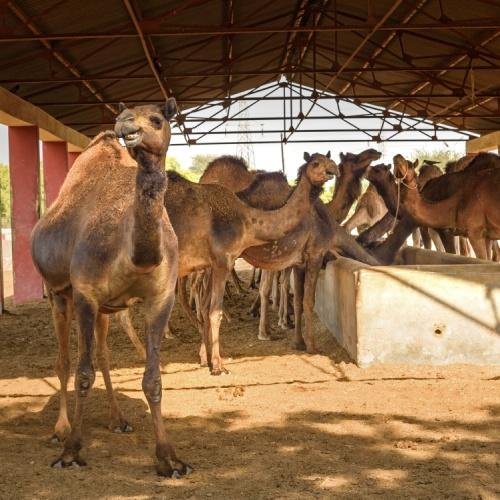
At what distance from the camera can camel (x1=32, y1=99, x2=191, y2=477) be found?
4.62 m

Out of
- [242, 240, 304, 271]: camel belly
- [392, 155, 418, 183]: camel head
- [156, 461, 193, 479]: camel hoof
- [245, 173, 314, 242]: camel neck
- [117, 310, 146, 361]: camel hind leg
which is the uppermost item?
[392, 155, 418, 183]: camel head

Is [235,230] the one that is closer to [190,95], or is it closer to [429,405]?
[429,405]

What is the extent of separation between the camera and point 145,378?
16.8 feet

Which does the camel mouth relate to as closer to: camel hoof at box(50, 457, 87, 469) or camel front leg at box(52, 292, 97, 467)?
camel front leg at box(52, 292, 97, 467)

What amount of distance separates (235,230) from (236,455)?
387 centimetres

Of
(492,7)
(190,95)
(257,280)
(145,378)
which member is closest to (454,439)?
(145,378)

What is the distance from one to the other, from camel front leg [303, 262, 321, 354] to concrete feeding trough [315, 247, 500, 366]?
143 centimetres

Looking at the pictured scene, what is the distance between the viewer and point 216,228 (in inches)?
347

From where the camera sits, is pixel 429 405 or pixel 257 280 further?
pixel 257 280

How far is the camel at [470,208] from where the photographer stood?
492 inches

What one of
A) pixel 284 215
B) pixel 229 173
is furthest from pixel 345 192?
pixel 284 215

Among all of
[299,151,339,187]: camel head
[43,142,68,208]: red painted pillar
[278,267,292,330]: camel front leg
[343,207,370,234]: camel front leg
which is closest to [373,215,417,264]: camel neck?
[278,267,292,330]: camel front leg

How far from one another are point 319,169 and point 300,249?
1.14 meters

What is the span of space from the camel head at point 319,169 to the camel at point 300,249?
68cm
